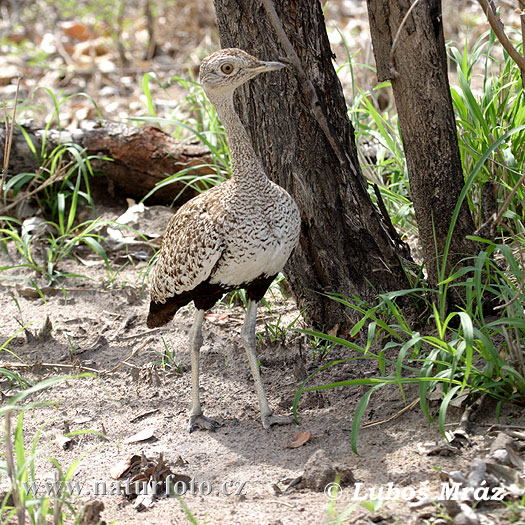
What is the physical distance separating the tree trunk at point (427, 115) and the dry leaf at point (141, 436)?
5.12ft

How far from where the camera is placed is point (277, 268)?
3.43 metres

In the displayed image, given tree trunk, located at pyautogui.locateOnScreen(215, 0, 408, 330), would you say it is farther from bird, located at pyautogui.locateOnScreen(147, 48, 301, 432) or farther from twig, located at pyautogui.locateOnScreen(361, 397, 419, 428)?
twig, located at pyautogui.locateOnScreen(361, 397, 419, 428)

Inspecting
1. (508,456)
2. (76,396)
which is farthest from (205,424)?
(508,456)

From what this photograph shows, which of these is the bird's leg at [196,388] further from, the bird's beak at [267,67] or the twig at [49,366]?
the bird's beak at [267,67]

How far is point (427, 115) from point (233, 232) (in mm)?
1033

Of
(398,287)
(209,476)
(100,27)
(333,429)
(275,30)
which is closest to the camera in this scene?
(209,476)

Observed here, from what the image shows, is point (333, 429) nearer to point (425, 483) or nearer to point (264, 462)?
point (264, 462)

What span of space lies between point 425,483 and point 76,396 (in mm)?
2094

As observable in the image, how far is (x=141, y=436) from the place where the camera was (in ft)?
11.7

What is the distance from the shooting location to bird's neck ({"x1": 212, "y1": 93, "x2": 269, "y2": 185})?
346 centimetres

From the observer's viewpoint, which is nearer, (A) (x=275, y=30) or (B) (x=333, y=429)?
(B) (x=333, y=429)

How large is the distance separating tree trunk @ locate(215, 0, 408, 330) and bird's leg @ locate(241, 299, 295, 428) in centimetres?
48

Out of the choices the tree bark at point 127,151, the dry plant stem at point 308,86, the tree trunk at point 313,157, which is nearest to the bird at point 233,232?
the dry plant stem at point 308,86

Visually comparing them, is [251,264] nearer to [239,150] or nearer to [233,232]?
[233,232]
